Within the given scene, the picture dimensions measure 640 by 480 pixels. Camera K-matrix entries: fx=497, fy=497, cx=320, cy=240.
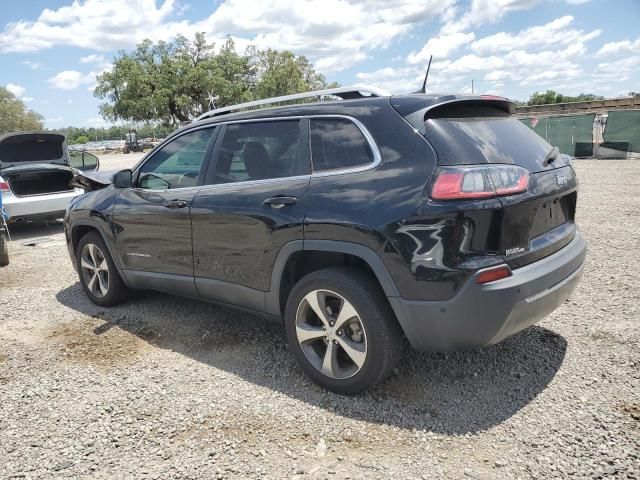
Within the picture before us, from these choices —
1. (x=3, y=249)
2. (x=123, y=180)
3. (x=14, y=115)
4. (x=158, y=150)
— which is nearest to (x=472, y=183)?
(x=158, y=150)

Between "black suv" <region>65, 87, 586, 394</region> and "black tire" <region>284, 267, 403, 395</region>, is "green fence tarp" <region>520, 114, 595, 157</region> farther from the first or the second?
"black tire" <region>284, 267, 403, 395</region>

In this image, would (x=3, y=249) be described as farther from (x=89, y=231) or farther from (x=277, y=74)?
(x=277, y=74)

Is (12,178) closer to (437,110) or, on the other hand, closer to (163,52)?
(437,110)

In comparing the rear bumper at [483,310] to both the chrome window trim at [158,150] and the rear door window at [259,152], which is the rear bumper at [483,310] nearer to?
the rear door window at [259,152]

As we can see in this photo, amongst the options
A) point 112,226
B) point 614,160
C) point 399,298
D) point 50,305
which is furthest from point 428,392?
point 614,160

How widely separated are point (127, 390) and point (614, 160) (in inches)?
719

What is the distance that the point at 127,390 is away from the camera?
3361 millimetres

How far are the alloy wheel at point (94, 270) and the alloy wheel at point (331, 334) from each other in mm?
2525

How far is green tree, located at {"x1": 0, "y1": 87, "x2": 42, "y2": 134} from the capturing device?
68.8 metres

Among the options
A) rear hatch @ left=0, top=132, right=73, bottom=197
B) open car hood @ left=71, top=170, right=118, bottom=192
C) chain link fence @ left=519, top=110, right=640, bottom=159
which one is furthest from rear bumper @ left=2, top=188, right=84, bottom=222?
chain link fence @ left=519, top=110, right=640, bottom=159

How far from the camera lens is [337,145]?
3.10 meters

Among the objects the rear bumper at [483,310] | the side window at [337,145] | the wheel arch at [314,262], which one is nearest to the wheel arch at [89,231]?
the wheel arch at [314,262]

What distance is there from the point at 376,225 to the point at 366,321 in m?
0.56

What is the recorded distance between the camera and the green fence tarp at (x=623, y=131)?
17.4 m
